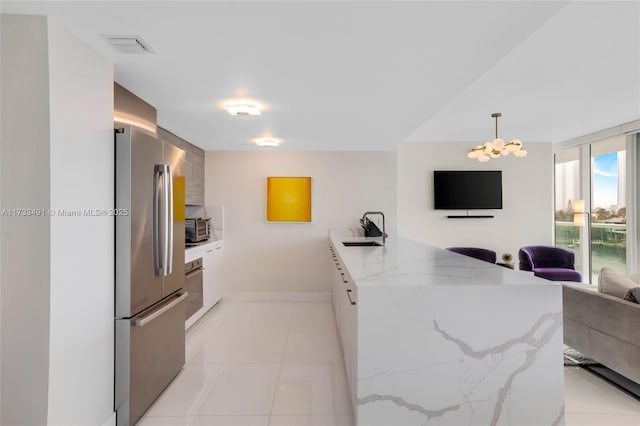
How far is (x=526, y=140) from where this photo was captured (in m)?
5.83

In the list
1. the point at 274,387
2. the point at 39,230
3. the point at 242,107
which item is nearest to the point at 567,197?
the point at 242,107

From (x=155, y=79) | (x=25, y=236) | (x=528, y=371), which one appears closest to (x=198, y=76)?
(x=155, y=79)

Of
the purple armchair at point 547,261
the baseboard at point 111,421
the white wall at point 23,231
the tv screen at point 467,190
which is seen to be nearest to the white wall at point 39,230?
the white wall at point 23,231

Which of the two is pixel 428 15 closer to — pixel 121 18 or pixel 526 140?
pixel 121 18

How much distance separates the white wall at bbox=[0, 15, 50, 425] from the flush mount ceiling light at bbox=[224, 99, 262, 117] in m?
1.45

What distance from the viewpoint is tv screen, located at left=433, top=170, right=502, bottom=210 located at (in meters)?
5.86

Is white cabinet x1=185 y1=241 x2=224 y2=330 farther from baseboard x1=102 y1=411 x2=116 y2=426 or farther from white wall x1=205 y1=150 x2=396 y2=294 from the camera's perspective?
baseboard x1=102 y1=411 x2=116 y2=426

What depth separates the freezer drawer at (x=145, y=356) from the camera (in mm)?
2045

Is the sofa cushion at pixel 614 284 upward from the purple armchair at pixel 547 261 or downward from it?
upward

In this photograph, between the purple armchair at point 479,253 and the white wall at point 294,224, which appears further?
the purple armchair at point 479,253

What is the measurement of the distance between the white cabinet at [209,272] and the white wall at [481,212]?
3.15m

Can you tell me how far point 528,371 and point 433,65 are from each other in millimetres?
1826

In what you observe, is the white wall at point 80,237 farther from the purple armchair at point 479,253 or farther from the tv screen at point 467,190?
the tv screen at point 467,190

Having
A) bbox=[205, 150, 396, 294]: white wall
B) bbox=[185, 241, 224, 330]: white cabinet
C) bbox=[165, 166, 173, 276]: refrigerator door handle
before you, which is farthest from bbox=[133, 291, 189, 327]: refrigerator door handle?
bbox=[205, 150, 396, 294]: white wall
